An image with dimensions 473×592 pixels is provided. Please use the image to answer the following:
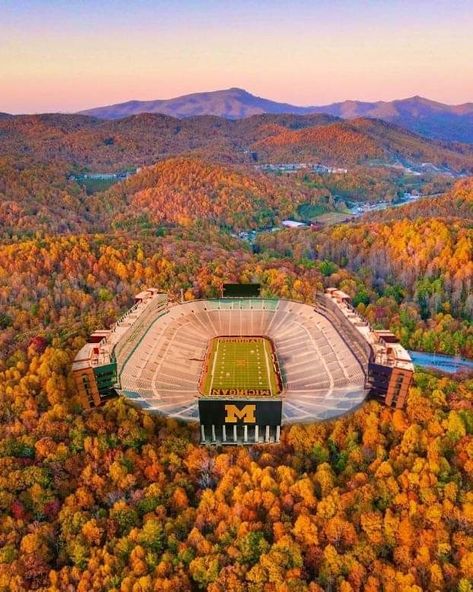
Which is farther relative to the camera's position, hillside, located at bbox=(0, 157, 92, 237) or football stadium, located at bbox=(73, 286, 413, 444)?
hillside, located at bbox=(0, 157, 92, 237)

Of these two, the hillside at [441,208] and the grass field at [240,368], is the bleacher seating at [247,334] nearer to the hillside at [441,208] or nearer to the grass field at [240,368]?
the grass field at [240,368]

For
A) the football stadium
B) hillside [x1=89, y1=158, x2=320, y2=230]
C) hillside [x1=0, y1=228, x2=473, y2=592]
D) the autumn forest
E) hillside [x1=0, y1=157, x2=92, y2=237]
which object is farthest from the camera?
hillside [x1=89, y1=158, x2=320, y2=230]

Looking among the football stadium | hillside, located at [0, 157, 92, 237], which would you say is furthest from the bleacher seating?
hillside, located at [0, 157, 92, 237]

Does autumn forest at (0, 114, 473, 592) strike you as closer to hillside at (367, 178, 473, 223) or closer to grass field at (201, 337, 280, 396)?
grass field at (201, 337, 280, 396)

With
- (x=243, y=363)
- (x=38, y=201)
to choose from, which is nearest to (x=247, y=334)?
(x=243, y=363)

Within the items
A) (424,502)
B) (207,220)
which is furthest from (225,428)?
(207,220)

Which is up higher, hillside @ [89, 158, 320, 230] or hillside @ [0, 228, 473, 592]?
hillside @ [0, 228, 473, 592]

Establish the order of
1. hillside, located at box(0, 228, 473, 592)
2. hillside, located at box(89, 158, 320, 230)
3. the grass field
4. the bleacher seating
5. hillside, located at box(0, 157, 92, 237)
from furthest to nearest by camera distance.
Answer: hillside, located at box(89, 158, 320, 230), hillside, located at box(0, 157, 92, 237), the grass field, the bleacher seating, hillside, located at box(0, 228, 473, 592)
